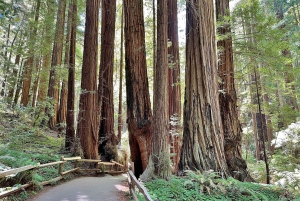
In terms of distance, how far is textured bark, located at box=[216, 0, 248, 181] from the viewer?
710 cm

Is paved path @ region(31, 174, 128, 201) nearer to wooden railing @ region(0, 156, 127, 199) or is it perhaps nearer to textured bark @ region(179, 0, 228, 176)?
wooden railing @ region(0, 156, 127, 199)

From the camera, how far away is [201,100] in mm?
6625

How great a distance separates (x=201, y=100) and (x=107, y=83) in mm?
7088

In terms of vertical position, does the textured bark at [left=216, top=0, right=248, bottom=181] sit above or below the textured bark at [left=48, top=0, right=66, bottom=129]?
below

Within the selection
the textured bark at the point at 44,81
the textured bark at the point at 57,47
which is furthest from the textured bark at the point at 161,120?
the textured bark at the point at 44,81

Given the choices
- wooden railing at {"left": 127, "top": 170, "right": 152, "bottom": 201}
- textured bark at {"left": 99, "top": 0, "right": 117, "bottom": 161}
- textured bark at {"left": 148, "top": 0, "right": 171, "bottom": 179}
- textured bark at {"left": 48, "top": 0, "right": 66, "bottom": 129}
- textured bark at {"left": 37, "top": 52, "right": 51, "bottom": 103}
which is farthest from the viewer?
textured bark at {"left": 37, "top": 52, "right": 51, "bottom": 103}

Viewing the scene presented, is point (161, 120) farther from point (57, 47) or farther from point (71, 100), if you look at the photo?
point (57, 47)

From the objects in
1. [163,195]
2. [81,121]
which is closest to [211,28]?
[163,195]

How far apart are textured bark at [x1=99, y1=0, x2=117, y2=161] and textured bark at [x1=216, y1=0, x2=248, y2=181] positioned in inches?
241

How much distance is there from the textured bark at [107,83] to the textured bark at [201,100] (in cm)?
611

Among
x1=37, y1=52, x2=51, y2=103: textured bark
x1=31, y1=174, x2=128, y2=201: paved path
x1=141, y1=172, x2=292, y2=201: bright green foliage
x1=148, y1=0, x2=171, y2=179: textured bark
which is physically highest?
x1=37, y1=52, x2=51, y2=103: textured bark

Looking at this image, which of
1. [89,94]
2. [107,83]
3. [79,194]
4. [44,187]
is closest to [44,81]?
[107,83]

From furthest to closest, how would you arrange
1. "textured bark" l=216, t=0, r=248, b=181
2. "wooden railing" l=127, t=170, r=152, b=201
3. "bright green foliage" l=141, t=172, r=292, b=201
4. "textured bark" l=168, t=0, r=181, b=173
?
1. "textured bark" l=168, t=0, r=181, b=173
2. "textured bark" l=216, t=0, r=248, b=181
3. "bright green foliage" l=141, t=172, r=292, b=201
4. "wooden railing" l=127, t=170, r=152, b=201

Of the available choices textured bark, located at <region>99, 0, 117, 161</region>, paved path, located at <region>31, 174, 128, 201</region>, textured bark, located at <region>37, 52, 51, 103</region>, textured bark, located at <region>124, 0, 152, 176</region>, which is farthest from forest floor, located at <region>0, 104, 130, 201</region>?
textured bark, located at <region>37, 52, 51, 103</region>
